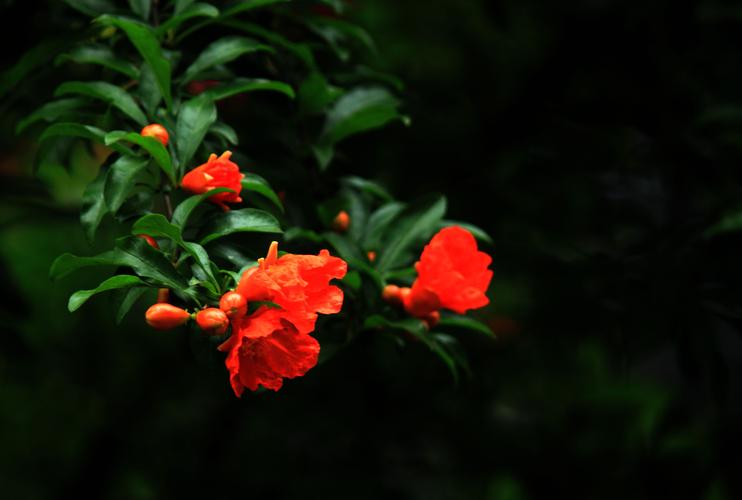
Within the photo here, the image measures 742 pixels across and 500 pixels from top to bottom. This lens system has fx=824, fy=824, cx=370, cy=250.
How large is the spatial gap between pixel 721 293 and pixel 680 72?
2.30 ft

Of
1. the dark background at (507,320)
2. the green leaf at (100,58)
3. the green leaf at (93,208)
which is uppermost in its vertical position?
the green leaf at (100,58)

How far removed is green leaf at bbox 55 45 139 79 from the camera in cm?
104

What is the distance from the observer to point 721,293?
4.75 ft

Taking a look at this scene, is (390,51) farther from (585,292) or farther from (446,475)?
(446,475)

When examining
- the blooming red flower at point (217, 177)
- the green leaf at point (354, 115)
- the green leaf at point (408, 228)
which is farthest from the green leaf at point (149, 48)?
the green leaf at point (408, 228)

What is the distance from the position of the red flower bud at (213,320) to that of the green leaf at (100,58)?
399mm

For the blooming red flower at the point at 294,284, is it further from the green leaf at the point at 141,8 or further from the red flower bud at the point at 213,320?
the green leaf at the point at 141,8

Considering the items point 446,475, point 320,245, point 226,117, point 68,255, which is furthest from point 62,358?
point 68,255

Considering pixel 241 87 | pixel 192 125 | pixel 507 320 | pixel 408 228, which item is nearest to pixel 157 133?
pixel 192 125

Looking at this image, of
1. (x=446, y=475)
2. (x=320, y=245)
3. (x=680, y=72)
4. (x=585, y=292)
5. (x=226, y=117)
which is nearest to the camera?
(x=320, y=245)

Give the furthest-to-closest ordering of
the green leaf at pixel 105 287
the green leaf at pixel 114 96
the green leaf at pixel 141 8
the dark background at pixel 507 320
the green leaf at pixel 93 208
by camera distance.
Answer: the dark background at pixel 507 320, the green leaf at pixel 141 8, the green leaf at pixel 114 96, the green leaf at pixel 93 208, the green leaf at pixel 105 287

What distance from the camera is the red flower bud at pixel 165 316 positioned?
0.83 metres

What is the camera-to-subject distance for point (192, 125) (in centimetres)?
97

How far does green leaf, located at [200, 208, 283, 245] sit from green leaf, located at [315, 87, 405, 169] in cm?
26
